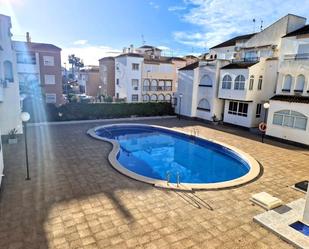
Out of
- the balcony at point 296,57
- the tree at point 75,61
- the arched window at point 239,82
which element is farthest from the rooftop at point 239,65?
the tree at point 75,61

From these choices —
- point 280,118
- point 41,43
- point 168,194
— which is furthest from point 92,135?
point 41,43

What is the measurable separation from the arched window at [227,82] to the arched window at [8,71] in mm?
20074

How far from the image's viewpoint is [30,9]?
46.0 ft

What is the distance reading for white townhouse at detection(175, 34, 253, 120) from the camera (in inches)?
1013

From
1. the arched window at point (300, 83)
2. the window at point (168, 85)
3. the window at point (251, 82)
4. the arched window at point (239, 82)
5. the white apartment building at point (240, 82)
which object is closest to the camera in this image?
the arched window at point (300, 83)

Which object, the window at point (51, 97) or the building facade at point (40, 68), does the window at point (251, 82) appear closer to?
the building facade at point (40, 68)

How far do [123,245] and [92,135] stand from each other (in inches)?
539

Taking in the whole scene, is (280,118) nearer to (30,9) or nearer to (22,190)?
(22,190)

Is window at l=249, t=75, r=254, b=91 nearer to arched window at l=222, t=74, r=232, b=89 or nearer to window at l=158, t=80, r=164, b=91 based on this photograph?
arched window at l=222, t=74, r=232, b=89

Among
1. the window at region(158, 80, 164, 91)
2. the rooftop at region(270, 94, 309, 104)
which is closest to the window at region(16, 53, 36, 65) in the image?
the window at region(158, 80, 164, 91)

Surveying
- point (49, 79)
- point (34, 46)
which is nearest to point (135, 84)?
point (49, 79)

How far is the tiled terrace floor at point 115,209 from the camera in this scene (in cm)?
664

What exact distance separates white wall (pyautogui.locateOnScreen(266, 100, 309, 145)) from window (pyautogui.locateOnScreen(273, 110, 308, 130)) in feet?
0.82

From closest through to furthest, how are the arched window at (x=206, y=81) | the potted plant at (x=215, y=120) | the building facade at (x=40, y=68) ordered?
the potted plant at (x=215, y=120) < the arched window at (x=206, y=81) < the building facade at (x=40, y=68)
